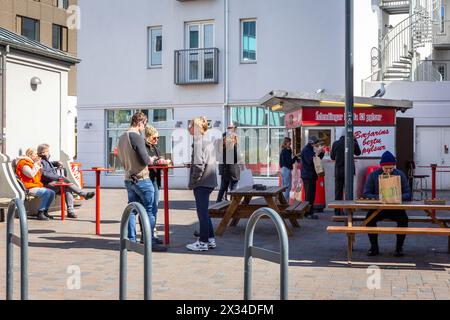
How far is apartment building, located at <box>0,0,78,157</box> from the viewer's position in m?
43.4

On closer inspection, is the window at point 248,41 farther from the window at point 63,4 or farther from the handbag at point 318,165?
the window at point 63,4

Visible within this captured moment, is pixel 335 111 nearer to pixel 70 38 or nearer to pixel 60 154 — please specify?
pixel 60 154

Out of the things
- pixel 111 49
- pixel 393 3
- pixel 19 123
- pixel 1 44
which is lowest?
pixel 19 123

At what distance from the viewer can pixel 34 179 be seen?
13523 mm

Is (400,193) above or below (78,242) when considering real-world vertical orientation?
above

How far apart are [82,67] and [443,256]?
21086 mm

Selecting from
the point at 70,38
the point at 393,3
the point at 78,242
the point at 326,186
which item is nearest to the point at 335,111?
the point at 326,186

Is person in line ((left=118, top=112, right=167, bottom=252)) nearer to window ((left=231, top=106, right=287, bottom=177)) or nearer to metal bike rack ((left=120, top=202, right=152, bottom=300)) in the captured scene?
metal bike rack ((left=120, top=202, right=152, bottom=300))

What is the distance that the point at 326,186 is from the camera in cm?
1574

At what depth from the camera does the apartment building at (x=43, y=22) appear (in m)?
43.4

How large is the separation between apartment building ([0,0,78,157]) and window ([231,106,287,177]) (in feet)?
59.2

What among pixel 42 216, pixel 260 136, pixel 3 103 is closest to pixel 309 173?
pixel 42 216

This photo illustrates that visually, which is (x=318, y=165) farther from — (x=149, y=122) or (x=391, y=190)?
(x=149, y=122)

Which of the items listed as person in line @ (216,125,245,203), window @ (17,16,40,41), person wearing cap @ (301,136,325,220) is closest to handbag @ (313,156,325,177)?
person wearing cap @ (301,136,325,220)
